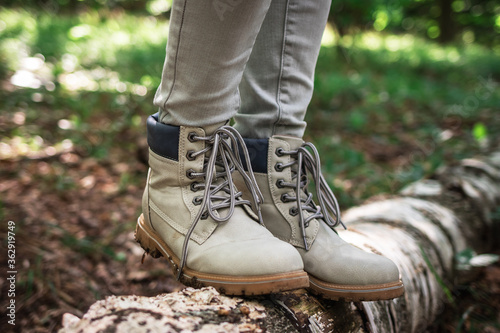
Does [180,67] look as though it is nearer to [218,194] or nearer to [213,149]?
[213,149]

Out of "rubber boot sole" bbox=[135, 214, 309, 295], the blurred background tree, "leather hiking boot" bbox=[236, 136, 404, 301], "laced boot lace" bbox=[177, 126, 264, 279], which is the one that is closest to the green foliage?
the blurred background tree

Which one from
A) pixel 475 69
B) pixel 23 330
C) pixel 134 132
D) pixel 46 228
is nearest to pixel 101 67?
pixel 134 132

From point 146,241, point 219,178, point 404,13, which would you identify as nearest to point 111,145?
point 146,241

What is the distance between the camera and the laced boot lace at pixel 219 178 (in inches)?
43.9

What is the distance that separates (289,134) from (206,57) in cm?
39

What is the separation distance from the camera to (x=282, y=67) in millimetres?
1218

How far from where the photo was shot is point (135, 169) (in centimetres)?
298

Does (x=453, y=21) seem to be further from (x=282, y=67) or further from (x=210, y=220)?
(x=210, y=220)

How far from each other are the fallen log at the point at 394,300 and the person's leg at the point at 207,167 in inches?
3.4

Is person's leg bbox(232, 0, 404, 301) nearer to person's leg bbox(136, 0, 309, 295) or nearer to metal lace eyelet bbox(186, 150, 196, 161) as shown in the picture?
person's leg bbox(136, 0, 309, 295)

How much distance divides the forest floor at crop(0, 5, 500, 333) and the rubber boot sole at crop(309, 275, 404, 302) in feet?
2.13

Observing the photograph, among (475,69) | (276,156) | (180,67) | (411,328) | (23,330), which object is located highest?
(475,69)

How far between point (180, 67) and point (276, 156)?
391 millimetres

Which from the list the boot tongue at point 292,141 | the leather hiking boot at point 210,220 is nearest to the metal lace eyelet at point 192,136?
the leather hiking boot at point 210,220
